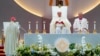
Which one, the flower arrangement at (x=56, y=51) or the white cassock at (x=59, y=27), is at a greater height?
the white cassock at (x=59, y=27)

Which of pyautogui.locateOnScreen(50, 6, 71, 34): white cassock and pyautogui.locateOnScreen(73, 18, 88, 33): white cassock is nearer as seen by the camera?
pyautogui.locateOnScreen(73, 18, 88, 33): white cassock

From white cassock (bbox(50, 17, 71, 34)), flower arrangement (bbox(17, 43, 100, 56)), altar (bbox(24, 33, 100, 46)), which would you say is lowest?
flower arrangement (bbox(17, 43, 100, 56))

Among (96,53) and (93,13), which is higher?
(93,13)

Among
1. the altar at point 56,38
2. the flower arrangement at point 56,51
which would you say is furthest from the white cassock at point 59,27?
the flower arrangement at point 56,51

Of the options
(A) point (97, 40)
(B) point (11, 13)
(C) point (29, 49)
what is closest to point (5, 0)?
(B) point (11, 13)

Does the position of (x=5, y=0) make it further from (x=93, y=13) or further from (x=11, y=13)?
(x=93, y=13)

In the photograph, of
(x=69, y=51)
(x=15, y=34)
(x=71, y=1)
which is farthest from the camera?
(x=71, y=1)

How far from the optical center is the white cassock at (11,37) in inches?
390

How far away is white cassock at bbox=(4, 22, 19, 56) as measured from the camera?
32.5ft

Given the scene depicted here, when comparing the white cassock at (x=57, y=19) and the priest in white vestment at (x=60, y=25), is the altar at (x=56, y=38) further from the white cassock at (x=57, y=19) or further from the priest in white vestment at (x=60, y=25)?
the white cassock at (x=57, y=19)

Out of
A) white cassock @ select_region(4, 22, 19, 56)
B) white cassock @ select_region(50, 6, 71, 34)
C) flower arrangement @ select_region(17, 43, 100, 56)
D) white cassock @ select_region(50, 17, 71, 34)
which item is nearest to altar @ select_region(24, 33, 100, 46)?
flower arrangement @ select_region(17, 43, 100, 56)

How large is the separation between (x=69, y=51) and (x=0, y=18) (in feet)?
26.7

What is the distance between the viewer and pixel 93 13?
13.0 meters

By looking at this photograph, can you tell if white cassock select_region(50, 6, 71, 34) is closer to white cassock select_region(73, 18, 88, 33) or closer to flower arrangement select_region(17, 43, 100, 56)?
white cassock select_region(73, 18, 88, 33)
